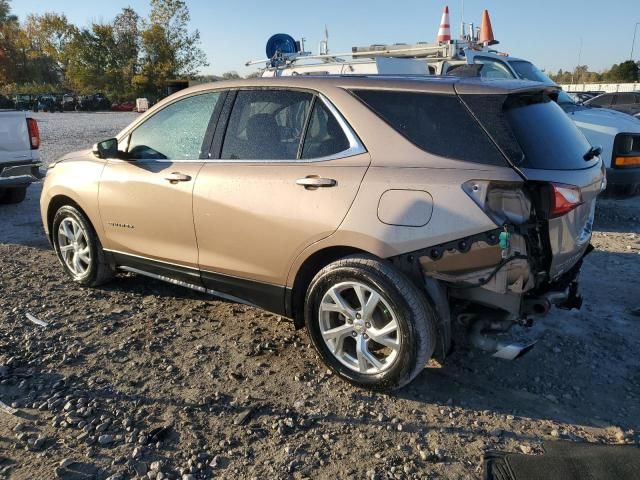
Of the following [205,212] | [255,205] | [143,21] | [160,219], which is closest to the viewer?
[255,205]

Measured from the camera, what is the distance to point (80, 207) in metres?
4.93

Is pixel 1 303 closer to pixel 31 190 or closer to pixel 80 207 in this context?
pixel 80 207

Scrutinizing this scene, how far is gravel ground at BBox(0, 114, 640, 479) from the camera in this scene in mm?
2773

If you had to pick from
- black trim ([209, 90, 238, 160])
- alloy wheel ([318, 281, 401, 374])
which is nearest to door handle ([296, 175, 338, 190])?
alloy wheel ([318, 281, 401, 374])

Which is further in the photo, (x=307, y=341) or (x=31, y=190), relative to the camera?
(x=31, y=190)

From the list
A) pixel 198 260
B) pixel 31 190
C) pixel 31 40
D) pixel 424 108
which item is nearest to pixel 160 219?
pixel 198 260

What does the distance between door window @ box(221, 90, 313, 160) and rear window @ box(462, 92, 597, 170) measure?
1108mm

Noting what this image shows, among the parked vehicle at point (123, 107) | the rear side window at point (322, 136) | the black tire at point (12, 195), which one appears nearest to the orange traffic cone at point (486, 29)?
the rear side window at point (322, 136)

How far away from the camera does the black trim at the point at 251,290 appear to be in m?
3.70

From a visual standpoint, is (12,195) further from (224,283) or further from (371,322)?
(371,322)

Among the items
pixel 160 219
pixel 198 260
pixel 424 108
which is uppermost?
pixel 424 108

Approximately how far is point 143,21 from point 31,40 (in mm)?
20929

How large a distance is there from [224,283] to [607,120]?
217 inches

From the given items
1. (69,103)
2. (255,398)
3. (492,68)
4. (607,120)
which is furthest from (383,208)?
(69,103)
